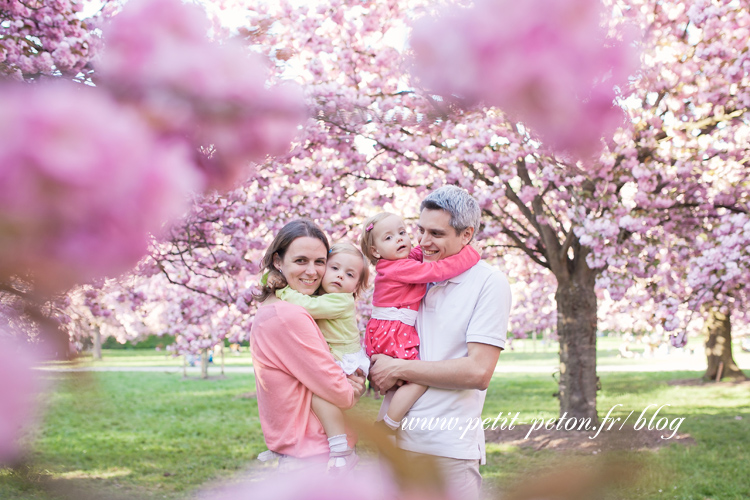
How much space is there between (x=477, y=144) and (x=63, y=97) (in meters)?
6.39

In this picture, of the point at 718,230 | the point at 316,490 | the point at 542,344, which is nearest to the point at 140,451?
the point at 718,230

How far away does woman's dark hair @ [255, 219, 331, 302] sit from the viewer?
8.06 ft

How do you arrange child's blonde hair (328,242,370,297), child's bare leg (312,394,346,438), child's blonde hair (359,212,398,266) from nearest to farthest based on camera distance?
child's bare leg (312,394,346,438) < child's blonde hair (328,242,370,297) < child's blonde hair (359,212,398,266)

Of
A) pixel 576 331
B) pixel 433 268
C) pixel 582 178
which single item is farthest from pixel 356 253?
pixel 576 331

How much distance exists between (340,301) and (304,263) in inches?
8.7

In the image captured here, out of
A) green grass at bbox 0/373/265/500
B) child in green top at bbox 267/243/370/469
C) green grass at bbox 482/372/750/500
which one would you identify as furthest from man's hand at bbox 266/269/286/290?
green grass at bbox 482/372/750/500

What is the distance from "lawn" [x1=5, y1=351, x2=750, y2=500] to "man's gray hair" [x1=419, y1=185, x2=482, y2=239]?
97 centimetres

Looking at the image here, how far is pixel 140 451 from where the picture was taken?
8.32 meters

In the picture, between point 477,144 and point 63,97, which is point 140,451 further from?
point 63,97

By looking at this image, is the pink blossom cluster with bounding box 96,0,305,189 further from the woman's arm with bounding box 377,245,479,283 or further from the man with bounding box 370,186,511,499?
→ the woman's arm with bounding box 377,245,479,283

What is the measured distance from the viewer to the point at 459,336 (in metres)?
2.42

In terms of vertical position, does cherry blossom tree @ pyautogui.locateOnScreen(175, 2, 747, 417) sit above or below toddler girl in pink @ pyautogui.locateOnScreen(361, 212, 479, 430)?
above

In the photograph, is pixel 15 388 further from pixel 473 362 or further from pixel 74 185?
pixel 473 362

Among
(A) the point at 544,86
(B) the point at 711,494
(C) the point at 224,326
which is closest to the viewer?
(A) the point at 544,86
